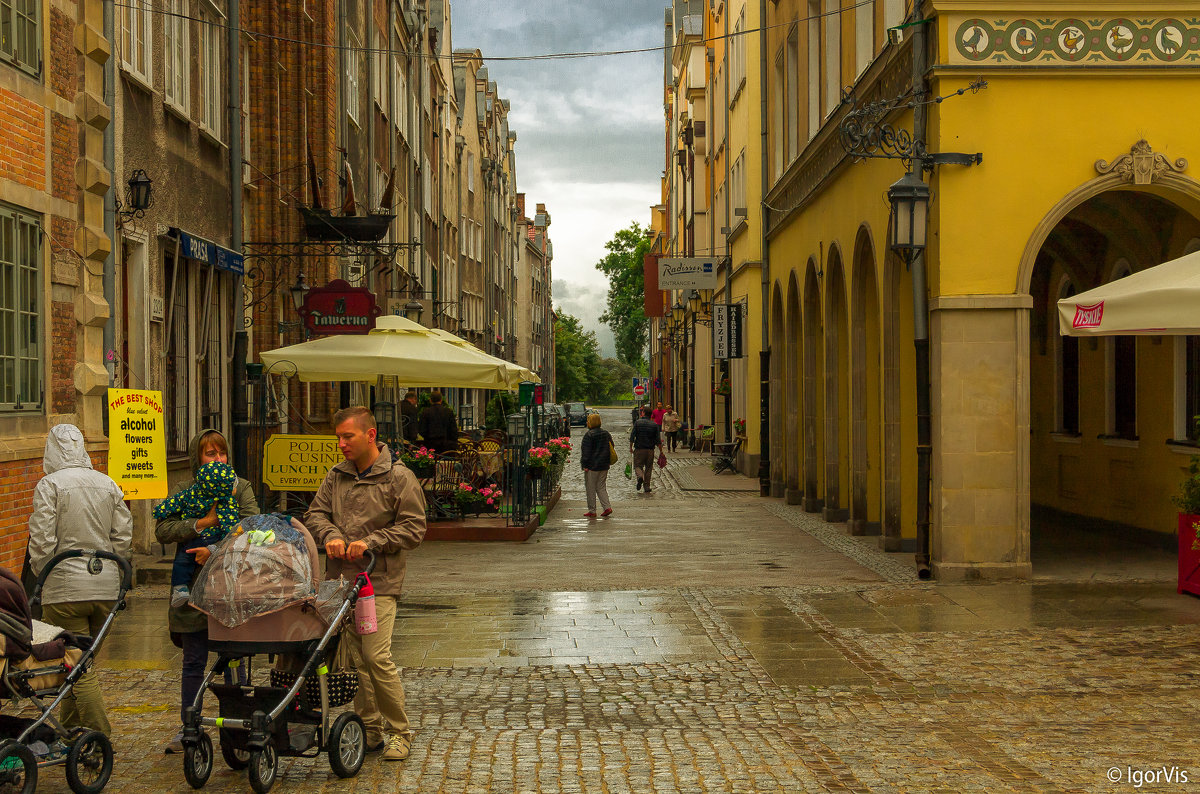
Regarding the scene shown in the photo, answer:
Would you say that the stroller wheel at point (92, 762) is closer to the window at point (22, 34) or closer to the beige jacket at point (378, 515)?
the beige jacket at point (378, 515)

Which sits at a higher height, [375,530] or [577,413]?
[375,530]

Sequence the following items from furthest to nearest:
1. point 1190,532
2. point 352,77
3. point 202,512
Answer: point 352,77 < point 1190,532 < point 202,512

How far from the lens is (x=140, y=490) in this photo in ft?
37.4

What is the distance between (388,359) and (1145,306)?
344 inches

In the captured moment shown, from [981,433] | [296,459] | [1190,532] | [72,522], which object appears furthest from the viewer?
[296,459]

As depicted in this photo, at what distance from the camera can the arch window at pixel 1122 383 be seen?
17.4m

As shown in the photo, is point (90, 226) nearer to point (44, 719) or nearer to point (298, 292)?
point (44, 719)

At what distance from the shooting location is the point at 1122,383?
17.8m

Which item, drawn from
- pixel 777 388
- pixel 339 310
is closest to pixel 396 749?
pixel 339 310

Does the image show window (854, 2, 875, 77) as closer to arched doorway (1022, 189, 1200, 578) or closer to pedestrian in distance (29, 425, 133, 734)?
arched doorway (1022, 189, 1200, 578)

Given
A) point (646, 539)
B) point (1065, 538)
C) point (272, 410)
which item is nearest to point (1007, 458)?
point (1065, 538)

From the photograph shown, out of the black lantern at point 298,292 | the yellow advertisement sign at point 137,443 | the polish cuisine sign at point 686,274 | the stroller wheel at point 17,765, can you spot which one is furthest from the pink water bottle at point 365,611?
the polish cuisine sign at point 686,274

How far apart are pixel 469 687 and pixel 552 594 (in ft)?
13.4

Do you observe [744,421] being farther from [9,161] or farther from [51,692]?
[51,692]
